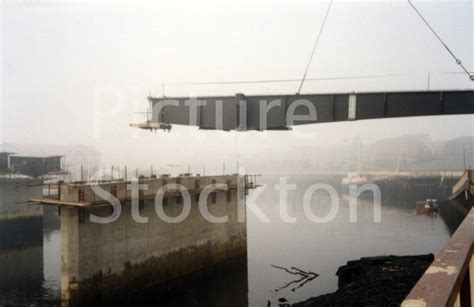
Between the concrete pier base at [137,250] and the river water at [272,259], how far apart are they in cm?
99

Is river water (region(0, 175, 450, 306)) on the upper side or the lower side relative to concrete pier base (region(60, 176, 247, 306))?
lower

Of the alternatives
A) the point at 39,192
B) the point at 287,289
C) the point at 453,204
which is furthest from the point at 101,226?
the point at 453,204

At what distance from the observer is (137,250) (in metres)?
18.9

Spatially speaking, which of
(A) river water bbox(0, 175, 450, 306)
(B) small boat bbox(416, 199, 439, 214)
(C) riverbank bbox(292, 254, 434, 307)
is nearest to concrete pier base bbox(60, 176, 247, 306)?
(A) river water bbox(0, 175, 450, 306)

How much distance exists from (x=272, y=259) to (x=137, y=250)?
1455 cm

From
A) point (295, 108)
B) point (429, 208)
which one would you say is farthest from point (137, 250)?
point (429, 208)

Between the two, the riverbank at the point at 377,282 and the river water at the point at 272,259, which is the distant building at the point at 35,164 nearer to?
the river water at the point at 272,259

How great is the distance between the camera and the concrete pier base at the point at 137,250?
15898 millimetres

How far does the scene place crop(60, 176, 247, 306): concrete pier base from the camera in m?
15.9

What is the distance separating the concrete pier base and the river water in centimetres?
99

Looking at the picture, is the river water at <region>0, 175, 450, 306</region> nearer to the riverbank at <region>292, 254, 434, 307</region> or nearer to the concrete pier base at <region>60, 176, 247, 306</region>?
the concrete pier base at <region>60, 176, 247, 306</region>

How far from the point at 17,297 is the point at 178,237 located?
9488 millimetres

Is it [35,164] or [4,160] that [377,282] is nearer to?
[4,160]

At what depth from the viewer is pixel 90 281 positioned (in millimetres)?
16266
